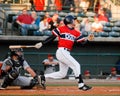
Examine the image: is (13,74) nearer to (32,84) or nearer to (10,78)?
(10,78)

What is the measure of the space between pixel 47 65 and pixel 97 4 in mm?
5149

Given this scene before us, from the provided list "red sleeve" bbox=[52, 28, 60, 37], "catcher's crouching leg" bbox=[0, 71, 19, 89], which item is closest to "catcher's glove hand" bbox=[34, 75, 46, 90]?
"catcher's crouching leg" bbox=[0, 71, 19, 89]

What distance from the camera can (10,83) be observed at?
1095cm

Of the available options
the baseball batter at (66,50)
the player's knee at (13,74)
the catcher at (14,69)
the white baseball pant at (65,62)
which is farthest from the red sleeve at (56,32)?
the player's knee at (13,74)

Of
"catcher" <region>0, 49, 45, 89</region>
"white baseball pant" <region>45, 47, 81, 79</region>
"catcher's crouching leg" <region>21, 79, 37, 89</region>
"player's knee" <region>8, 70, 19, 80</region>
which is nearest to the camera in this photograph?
"white baseball pant" <region>45, 47, 81, 79</region>

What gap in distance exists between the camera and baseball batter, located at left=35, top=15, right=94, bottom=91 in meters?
10.4

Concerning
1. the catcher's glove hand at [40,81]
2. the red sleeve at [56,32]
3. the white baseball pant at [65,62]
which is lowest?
the catcher's glove hand at [40,81]

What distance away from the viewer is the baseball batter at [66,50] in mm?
10414

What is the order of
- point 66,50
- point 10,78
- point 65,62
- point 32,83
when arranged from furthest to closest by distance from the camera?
point 32,83 < point 10,78 < point 66,50 < point 65,62

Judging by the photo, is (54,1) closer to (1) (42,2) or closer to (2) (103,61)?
(1) (42,2)

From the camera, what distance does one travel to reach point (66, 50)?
34.6ft

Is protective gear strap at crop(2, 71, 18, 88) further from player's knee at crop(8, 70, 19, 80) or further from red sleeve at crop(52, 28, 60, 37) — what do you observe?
red sleeve at crop(52, 28, 60, 37)

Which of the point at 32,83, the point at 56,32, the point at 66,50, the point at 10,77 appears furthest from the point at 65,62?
the point at 10,77

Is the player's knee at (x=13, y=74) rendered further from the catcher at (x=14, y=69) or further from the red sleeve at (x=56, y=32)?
the red sleeve at (x=56, y=32)
